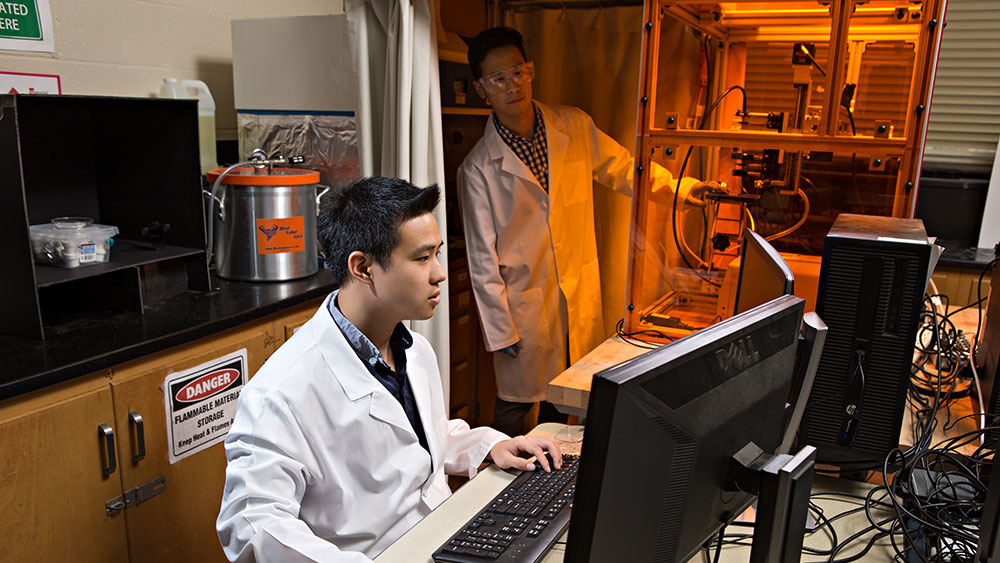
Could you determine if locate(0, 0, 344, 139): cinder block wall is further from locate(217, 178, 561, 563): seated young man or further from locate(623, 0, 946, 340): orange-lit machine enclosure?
locate(623, 0, 946, 340): orange-lit machine enclosure

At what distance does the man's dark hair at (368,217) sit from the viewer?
1.23 m

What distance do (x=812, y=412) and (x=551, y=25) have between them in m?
2.07

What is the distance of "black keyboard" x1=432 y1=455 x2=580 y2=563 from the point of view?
100 cm

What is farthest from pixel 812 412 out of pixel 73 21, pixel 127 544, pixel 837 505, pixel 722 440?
pixel 73 21

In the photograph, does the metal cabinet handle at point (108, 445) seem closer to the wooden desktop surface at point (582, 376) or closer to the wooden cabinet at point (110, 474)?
the wooden cabinet at point (110, 474)

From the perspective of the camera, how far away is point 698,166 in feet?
6.84

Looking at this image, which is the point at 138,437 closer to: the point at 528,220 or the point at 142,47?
the point at 142,47

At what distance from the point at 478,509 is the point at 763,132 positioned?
137 centimetres

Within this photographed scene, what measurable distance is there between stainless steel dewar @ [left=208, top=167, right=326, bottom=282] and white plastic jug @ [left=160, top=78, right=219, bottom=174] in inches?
15.2

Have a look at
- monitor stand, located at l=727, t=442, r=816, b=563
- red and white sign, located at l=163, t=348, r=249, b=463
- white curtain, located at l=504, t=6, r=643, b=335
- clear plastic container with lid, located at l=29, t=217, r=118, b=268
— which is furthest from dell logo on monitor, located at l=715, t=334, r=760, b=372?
white curtain, located at l=504, t=6, r=643, b=335

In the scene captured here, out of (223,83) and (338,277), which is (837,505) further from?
(223,83)

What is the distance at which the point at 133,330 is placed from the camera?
1.70 m

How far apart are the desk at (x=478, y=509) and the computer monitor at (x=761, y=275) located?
374 mm

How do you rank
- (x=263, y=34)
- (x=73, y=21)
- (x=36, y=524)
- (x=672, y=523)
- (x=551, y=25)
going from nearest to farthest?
(x=672, y=523) → (x=36, y=524) → (x=73, y=21) → (x=263, y=34) → (x=551, y=25)
